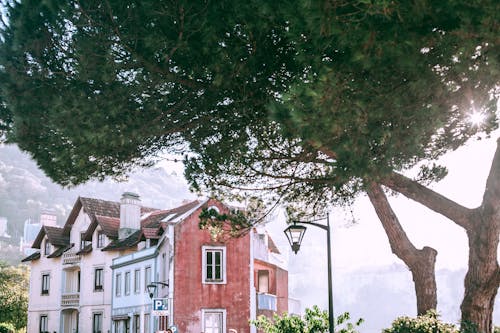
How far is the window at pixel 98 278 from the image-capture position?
146ft

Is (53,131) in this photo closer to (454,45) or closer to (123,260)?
(454,45)

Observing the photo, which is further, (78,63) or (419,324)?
(419,324)

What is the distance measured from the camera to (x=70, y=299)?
155 ft

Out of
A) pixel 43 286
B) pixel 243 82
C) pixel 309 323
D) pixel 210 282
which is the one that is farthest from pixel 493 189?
pixel 43 286

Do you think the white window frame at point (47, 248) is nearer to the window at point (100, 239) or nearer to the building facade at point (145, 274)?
the building facade at point (145, 274)

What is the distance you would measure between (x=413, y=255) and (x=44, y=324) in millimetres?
40818

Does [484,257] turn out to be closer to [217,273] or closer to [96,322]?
[217,273]

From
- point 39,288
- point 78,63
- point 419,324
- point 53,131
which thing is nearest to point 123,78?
point 78,63

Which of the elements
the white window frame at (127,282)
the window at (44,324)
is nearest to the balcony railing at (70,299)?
the window at (44,324)

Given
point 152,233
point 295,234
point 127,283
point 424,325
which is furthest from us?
point 127,283

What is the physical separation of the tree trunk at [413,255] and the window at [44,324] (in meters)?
39.8

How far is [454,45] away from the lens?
1023 cm

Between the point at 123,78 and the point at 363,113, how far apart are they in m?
4.59

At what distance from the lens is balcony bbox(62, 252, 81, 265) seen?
47156 millimetres
